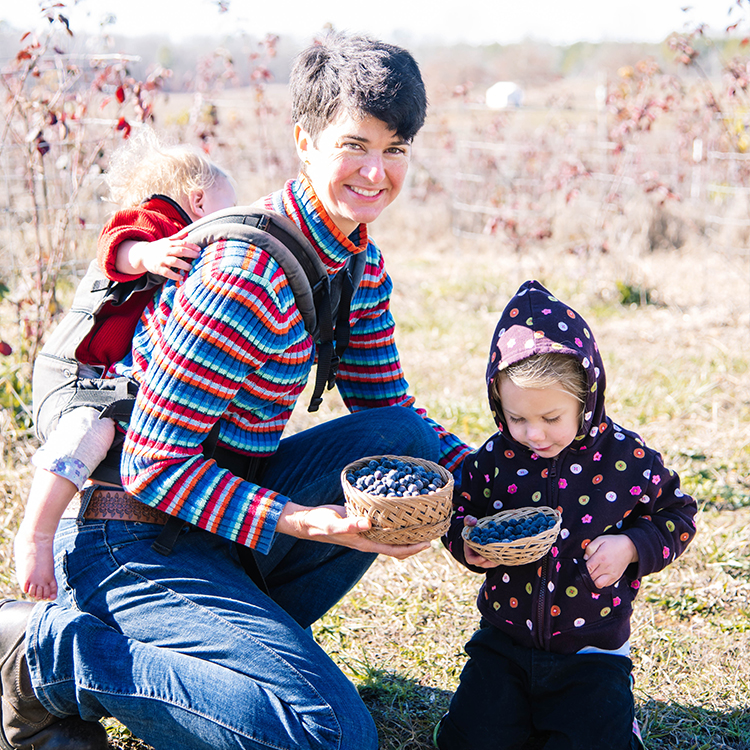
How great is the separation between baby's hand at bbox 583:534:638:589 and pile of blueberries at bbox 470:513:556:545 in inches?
5.8

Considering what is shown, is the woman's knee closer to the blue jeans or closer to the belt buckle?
the blue jeans

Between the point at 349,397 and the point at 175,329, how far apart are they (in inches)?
29.9

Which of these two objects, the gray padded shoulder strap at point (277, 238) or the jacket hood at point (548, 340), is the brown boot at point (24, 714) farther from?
the jacket hood at point (548, 340)

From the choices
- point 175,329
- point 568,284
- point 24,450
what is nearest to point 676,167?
point 568,284

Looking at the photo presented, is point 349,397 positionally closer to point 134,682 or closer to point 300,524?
point 300,524

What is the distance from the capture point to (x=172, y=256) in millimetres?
1741

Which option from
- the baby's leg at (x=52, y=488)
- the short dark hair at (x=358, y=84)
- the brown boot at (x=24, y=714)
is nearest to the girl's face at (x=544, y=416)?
the short dark hair at (x=358, y=84)

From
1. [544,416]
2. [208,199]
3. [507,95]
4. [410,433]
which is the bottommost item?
[410,433]

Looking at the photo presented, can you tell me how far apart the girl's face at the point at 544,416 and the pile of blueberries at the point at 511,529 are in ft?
0.53

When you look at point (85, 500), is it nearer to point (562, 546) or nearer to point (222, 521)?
point (222, 521)

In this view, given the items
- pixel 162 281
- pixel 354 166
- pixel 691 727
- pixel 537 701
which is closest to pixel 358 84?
pixel 354 166

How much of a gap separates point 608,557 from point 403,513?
522mm

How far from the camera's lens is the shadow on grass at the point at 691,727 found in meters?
2.00

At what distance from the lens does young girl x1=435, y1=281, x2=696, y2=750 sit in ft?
5.82
